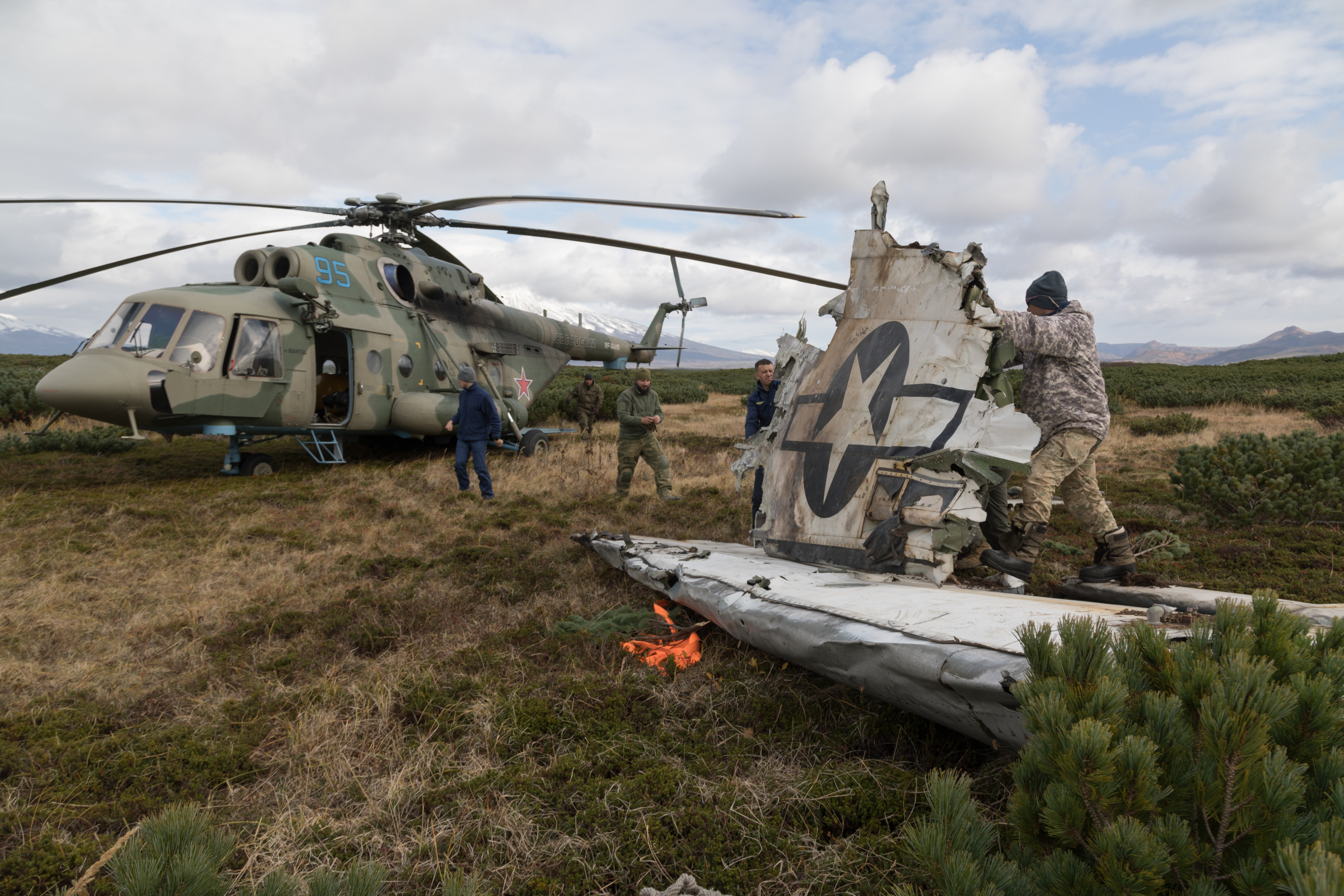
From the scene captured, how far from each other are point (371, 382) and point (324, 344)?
1509 millimetres

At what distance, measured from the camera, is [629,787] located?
2863 millimetres

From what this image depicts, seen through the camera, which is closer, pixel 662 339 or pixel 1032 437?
pixel 1032 437

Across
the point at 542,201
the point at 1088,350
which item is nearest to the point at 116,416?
the point at 542,201

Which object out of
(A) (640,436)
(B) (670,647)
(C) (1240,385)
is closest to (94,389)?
(A) (640,436)

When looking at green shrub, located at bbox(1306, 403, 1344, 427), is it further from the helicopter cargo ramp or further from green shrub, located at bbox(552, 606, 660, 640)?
green shrub, located at bbox(552, 606, 660, 640)

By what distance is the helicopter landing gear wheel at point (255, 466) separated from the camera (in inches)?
397

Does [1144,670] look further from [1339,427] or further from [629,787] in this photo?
[1339,427]

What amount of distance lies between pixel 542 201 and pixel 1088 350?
A: 632 cm

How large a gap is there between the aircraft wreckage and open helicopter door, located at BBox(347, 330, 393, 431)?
22.2 feet

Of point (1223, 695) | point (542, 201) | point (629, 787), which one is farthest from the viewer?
point (542, 201)

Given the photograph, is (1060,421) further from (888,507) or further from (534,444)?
(534,444)

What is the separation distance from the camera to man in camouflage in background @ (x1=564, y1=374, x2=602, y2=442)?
52.7ft

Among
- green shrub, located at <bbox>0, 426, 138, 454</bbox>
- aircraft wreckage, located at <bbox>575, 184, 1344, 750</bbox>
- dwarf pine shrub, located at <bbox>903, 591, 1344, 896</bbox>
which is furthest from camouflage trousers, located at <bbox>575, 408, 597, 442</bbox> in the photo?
dwarf pine shrub, located at <bbox>903, 591, 1344, 896</bbox>

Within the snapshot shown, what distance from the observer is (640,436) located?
31.2 ft
